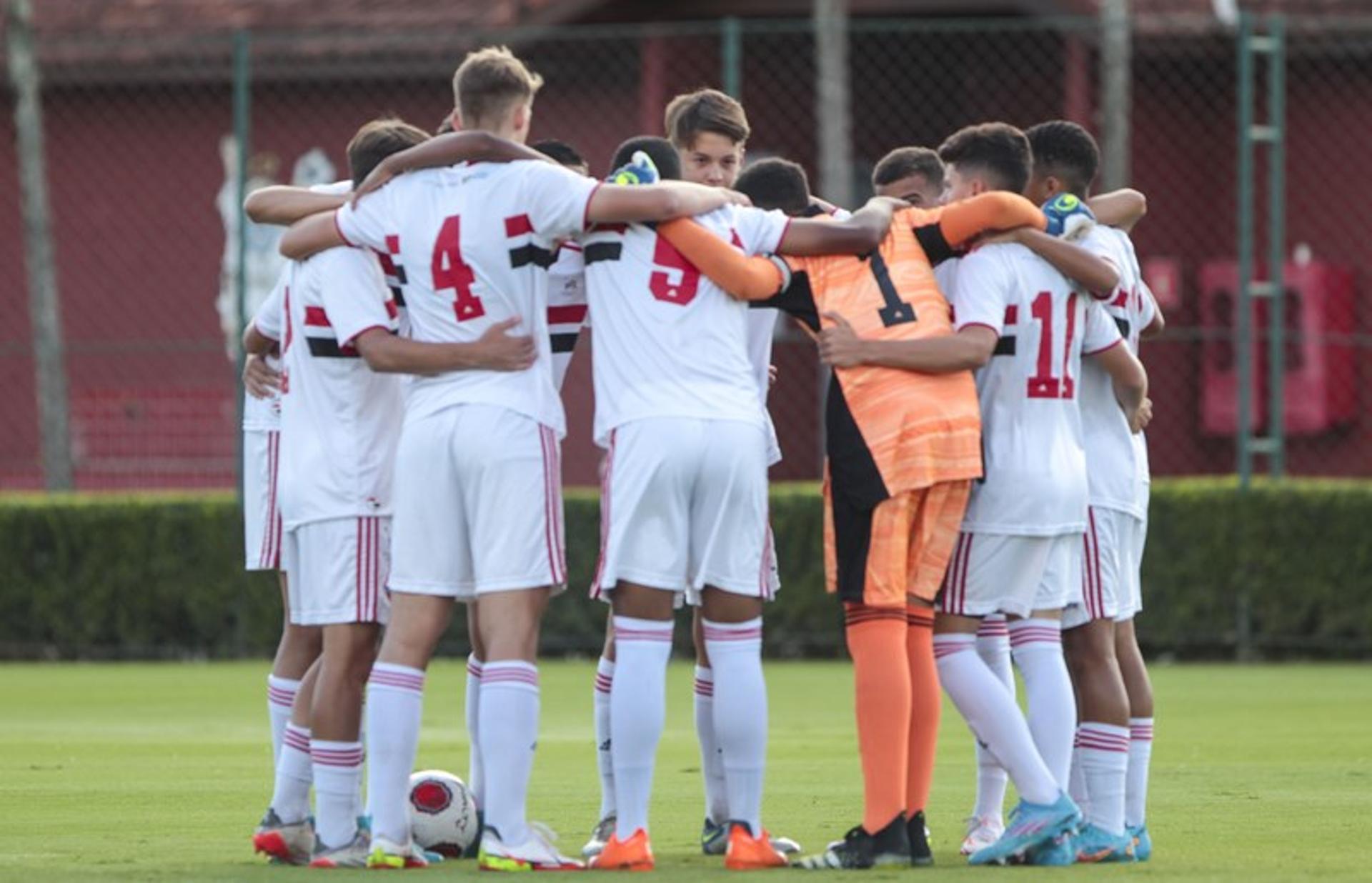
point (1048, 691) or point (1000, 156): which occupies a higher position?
point (1000, 156)

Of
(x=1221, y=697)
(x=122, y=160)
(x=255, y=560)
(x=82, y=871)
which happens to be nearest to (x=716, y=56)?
(x=122, y=160)

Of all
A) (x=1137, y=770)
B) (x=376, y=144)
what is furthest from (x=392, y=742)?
(x=1137, y=770)

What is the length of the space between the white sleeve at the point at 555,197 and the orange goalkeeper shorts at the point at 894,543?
1.11 meters

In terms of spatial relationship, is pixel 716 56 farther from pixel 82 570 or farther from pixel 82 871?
pixel 82 871

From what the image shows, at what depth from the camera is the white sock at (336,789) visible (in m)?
7.99

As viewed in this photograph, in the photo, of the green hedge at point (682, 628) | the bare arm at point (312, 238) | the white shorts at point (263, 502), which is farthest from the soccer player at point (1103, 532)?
the green hedge at point (682, 628)

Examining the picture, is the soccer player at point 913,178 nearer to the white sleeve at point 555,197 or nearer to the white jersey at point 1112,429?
the white jersey at point 1112,429

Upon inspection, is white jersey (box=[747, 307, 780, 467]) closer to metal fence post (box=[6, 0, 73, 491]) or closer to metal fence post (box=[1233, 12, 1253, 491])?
metal fence post (box=[1233, 12, 1253, 491])

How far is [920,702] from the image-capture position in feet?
26.3

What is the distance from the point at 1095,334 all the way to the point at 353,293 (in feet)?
7.57

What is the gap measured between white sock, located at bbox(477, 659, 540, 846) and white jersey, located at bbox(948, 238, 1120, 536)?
4.77 feet

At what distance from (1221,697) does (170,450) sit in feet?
35.7

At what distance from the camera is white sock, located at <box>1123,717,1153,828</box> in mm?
8453

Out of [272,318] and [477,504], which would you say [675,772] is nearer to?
[272,318]
